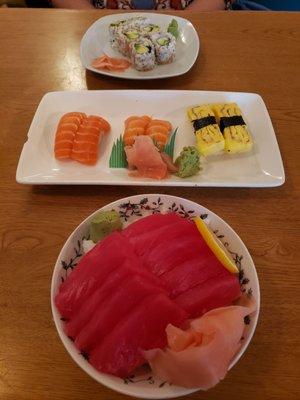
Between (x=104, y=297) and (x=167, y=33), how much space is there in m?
1.09

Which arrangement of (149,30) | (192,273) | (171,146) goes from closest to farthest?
(192,273) → (171,146) → (149,30)

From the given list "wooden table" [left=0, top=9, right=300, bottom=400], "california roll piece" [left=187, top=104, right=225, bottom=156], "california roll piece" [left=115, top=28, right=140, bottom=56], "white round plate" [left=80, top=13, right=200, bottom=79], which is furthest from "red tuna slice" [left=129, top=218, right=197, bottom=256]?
"california roll piece" [left=115, top=28, right=140, bottom=56]

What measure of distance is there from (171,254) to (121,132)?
1.89 ft

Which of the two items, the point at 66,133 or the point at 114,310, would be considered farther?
the point at 66,133

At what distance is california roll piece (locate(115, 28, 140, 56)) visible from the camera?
4.40ft

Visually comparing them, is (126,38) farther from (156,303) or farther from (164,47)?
(156,303)

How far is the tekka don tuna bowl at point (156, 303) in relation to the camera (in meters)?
0.60

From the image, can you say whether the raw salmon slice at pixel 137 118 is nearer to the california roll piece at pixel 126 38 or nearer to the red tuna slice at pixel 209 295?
the california roll piece at pixel 126 38

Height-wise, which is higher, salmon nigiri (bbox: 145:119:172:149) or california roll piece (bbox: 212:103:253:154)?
california roll piece (bbox: 212:103:253:154)

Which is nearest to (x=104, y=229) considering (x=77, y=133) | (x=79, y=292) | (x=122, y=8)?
(x=79, y=292)

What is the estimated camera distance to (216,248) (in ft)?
2.31

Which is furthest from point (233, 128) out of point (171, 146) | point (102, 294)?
point (102, 294)

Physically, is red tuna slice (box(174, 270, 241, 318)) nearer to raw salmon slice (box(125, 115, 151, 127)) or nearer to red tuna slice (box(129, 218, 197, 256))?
red tuna slice (box(129, 218, 197, 256))

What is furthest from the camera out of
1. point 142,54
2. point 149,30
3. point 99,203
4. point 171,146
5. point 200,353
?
point 149,30
